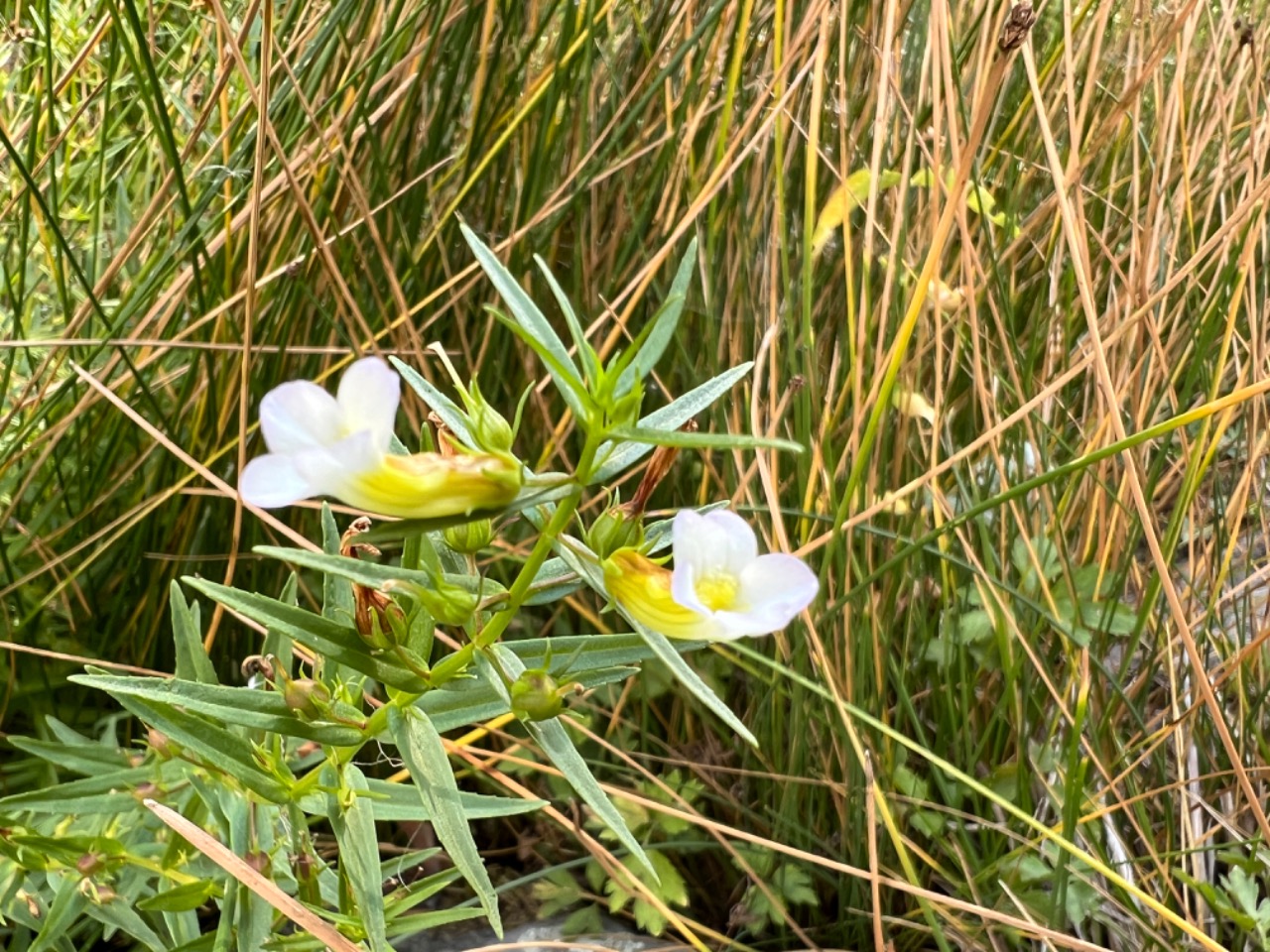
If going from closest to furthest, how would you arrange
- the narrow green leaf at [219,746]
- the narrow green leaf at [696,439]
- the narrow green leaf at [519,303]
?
the narrow green leaf at [696,439]
the narrow green leaf at [519,303]
the narrow green leaf at [219,746]

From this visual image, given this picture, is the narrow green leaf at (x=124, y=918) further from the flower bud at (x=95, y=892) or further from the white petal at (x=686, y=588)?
the white petal at (x=686, y=588)

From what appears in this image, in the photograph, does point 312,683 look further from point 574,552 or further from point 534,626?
point 534,626

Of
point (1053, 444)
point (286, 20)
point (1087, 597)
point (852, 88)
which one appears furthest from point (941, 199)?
point (286, 20)

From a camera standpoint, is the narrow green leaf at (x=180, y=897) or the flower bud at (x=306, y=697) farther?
the narrow green leaf at (x=180, y=897)

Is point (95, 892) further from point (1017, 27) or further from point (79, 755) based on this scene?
point (1017, 27)

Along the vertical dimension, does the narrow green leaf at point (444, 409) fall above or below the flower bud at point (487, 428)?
below

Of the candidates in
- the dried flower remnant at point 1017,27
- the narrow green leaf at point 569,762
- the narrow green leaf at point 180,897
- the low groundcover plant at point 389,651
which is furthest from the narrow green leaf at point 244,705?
the dried flower remnant at point 1017,27

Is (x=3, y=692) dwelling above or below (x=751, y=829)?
above

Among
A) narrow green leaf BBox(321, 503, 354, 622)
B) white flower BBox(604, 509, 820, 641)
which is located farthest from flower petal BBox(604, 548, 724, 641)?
narrow green leaf BBox(321, 503, 354, 622)
